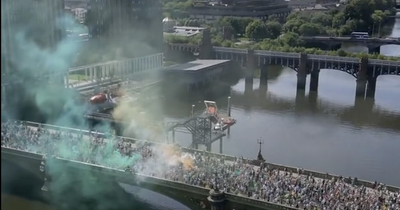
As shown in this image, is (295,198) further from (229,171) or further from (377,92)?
(377,92)

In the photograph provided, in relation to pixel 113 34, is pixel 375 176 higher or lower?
lower

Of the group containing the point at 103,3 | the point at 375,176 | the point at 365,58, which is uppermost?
the point at 103,3

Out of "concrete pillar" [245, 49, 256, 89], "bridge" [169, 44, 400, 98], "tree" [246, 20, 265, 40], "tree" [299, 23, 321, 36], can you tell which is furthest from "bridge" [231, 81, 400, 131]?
"tree" [299, 23, 321, 36]

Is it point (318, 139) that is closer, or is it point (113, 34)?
point (318, 139)

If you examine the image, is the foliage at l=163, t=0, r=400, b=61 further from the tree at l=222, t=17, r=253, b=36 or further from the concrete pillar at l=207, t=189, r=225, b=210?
the concrete pillar at l=207, t=189, r=225, b=210

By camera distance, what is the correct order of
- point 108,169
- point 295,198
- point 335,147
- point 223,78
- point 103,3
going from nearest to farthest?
point 295,198
point 108,169
point 335,147
point 103,3
point 223,78

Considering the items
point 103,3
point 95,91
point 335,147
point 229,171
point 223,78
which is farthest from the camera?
point 223,78

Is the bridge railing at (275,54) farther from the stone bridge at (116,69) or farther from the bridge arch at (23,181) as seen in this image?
the bridge arch at (23,181)

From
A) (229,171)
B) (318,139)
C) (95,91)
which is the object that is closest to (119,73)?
(95,91)
